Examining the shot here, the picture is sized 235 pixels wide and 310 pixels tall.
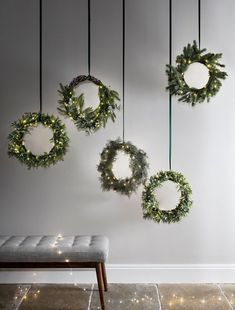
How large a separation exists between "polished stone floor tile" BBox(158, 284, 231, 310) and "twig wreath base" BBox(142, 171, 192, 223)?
540 mm

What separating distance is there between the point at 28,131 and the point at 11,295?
1285mm

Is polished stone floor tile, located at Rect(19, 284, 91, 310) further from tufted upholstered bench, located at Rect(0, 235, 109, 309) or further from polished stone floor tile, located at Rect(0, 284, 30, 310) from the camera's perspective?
tufted upholstered bench, located at Rect(0, 235, 109, 309)

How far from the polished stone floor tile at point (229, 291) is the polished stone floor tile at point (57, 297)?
1046 millimetres

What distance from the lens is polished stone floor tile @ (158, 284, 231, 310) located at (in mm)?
3143

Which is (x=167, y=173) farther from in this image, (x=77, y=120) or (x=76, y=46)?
(x=76, y=46)

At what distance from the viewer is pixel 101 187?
3.71 m

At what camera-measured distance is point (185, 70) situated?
3.55 metres

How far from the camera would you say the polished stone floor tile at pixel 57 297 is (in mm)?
3170

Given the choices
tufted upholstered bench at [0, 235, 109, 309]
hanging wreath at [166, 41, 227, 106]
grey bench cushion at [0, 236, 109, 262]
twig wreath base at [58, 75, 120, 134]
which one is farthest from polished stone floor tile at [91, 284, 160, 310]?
hanging wreath at [166, 41, 227, 106]

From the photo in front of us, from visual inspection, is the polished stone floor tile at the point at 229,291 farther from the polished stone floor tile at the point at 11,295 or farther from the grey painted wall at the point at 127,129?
the polished stone floor tile at the point at 11,295

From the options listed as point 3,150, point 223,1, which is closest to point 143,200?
point 3,150

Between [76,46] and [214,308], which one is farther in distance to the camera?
[76,46]

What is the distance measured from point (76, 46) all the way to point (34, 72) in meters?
0.41

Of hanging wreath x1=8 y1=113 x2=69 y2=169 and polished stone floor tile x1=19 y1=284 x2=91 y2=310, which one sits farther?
hanging wreath x1=8 y1=113 x2=69 y2=169
